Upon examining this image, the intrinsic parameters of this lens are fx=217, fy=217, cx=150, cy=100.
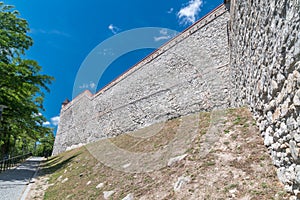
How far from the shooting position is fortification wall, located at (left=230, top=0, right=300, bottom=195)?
249cm

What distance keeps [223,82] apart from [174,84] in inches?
128

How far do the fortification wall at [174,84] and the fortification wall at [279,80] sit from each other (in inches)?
185

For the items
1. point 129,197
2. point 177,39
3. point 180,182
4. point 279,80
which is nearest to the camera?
point 279,80

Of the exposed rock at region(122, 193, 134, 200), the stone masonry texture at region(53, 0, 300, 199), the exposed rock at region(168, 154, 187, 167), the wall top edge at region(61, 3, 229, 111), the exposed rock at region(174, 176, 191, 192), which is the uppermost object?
the wall top edge at region(61, 3, 229, 111)

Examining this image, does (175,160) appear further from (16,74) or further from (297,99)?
(16,74)

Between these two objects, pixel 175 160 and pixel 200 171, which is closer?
pixel 200 171

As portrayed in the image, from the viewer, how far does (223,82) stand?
9.00m

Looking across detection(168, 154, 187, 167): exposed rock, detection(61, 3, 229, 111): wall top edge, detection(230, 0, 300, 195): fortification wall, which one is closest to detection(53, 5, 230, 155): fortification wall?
detection(61, 3, 229, 111): wall top edge

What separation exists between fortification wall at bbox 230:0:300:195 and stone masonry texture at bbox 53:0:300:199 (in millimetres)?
12

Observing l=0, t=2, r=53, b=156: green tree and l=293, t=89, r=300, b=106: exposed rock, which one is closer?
l=293, t=89, r=300, b=106: exposed rock

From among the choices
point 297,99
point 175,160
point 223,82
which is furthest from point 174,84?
point 297,99

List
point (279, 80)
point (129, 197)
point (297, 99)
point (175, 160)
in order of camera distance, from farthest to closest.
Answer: point (175, 160) < point (129, 197) < point (279, 80) < point (297, 99)

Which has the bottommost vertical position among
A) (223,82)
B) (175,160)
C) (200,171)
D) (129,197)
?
(129,197)

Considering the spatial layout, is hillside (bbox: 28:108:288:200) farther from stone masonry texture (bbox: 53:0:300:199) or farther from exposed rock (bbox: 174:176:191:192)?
stone masonry texture (bbox: 53:0:300:199)
